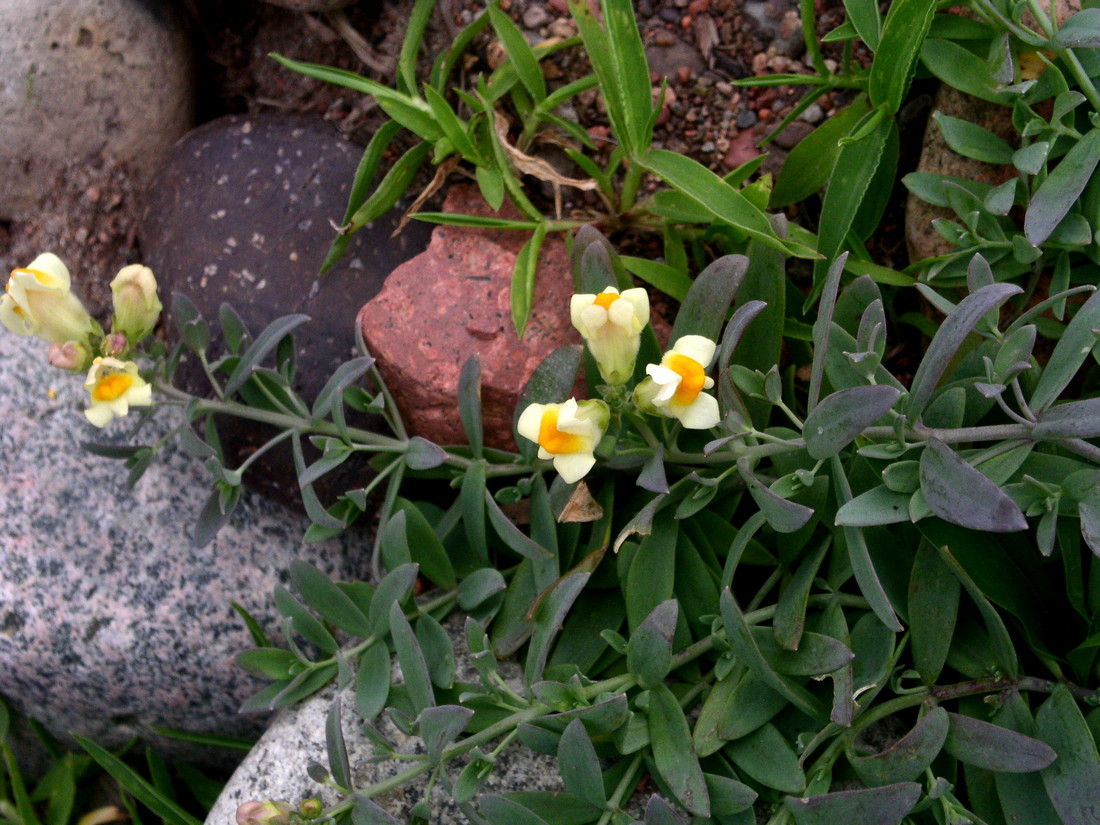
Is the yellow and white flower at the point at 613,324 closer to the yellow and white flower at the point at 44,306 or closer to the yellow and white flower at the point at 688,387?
the yellow and white flower at the point at 688,387

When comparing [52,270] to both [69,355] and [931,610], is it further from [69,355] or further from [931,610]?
→ [931,610]

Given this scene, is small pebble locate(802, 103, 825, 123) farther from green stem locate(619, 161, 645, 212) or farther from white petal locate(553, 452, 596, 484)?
white petal locate(553, 452, 596, 484)

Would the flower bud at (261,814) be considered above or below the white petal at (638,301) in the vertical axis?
below

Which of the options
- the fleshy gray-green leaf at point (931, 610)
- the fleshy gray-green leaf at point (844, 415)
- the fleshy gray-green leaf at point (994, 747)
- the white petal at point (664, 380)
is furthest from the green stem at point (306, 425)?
the fleshy gray-green leaf at point (994, 747)

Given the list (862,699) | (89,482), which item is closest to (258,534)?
(89,482)

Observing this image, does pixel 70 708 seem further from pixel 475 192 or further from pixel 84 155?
pixel 475 192

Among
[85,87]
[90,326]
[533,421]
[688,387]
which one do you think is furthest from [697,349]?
[85,87]

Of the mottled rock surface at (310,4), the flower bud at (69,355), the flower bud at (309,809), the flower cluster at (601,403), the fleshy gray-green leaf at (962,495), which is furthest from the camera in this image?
the mottled rock surface at (310,4)

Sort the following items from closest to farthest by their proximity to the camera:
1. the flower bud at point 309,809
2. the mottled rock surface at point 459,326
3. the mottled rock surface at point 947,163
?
the flower bud at point 309,809 → the mottled rock surface at point 947,163 → the mottled rock surface at point 459,326
